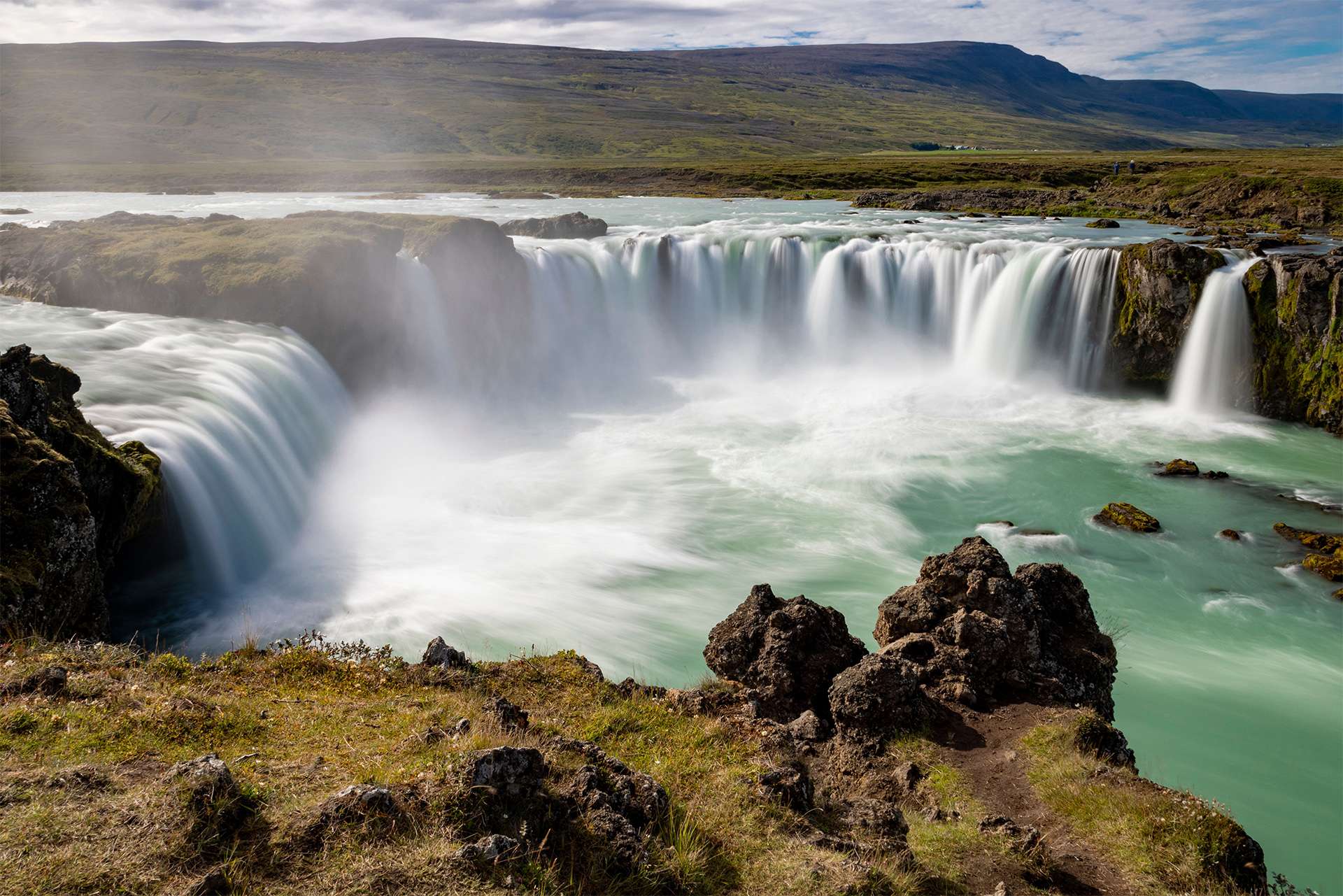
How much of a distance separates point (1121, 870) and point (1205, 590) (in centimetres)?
1278

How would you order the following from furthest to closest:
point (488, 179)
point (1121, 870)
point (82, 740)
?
1. point (488, 179)
2. point (1121, 870)
3. point (82, 740)

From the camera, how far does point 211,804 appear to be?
17.7 ft

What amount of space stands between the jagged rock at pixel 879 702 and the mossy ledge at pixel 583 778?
28mm

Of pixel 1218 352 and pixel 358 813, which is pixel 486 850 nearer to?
pixel 358 813

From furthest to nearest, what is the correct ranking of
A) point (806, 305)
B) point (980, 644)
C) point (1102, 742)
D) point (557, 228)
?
point (557, 228)
point (806, 305)
point (980, 644)
point (1102, 742)

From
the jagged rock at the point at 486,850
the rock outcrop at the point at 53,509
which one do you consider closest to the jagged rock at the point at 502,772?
the jagged rock at the point at 486,850

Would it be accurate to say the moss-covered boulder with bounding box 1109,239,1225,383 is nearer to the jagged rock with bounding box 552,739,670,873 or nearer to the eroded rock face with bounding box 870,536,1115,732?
the eroded rock face with bounding box 870,536,1115,732

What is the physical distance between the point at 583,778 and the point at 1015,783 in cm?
470

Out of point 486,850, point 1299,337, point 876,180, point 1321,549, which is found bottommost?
point 1321,549

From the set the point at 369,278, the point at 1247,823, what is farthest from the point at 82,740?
the point at 369,278

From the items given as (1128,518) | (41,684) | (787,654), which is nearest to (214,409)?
(41,684)

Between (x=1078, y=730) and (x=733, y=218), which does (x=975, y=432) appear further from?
(x=733, y=218)

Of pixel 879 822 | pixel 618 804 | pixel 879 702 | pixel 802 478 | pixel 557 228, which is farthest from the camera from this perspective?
pixel 557 228

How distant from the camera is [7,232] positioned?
3222cm
